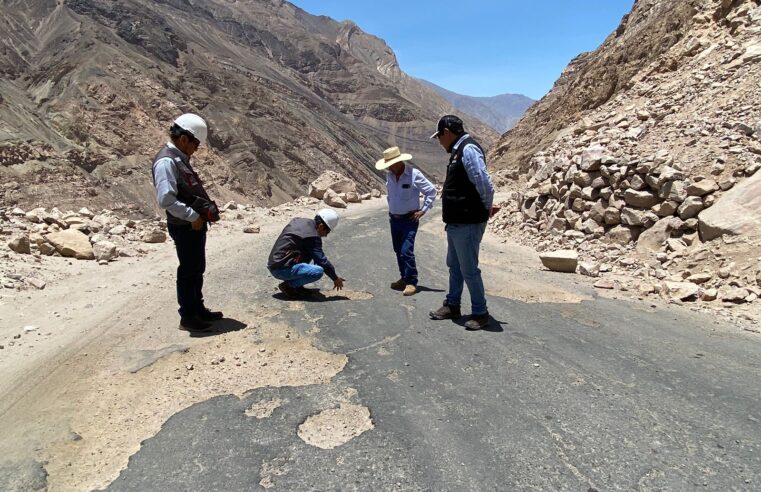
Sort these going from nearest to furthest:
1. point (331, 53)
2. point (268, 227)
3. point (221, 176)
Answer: point (268, 227)
point (221, 176)
point (331, 53)

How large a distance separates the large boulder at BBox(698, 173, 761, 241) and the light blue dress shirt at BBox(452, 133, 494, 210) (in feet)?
12.9

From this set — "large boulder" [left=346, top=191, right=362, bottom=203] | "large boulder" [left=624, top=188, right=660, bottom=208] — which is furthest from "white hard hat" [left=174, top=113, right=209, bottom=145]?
"large boulder" [left=346, top=191, right=362, bottom=203]

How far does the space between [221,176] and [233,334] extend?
25990mm

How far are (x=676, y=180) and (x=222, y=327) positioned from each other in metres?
6.73

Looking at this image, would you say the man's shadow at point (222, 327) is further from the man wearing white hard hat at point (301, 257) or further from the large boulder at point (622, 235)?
Answer: the large boulder at point (622, 235)

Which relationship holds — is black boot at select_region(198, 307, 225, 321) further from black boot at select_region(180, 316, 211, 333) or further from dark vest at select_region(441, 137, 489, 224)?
dark vest at select_region(441, 137, 489, 224)

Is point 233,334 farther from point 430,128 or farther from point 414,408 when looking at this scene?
point 430,128

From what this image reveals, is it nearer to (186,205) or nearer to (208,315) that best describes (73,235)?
(208,315)

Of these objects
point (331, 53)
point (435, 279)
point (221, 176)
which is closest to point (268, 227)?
point (435, 279)

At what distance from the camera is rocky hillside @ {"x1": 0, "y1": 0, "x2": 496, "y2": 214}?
72.3ft

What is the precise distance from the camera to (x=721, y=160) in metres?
7.67

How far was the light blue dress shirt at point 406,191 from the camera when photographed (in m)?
5.73

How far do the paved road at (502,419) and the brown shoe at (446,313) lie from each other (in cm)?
16

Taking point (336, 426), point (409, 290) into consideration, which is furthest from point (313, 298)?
point (336, 426)
